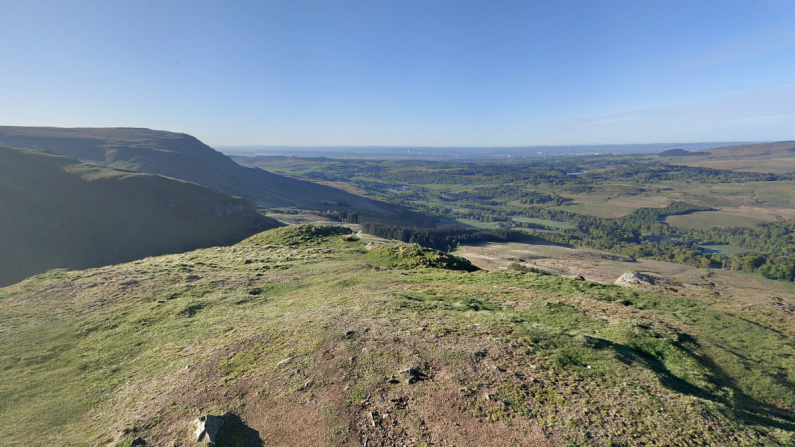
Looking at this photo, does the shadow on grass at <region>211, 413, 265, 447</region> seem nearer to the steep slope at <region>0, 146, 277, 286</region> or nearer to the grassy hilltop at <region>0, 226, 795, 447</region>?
the grassy hilltop at <region>0, 226, 795, 447</region>

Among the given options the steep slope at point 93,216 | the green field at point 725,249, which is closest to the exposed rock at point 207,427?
the steep slope at point 93,216

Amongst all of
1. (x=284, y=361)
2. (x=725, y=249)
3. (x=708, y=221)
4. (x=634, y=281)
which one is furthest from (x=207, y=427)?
(x=708, y=221)

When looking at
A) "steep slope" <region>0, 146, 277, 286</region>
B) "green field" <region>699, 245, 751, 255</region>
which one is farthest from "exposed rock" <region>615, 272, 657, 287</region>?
"green field" <region>699, 245, 751, 255</region>

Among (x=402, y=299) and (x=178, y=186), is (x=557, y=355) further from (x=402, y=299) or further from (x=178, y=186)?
(x=178, y=186)

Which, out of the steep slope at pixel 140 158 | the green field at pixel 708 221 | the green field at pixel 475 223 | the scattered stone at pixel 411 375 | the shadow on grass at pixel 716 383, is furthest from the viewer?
the green field at pixel 475 223

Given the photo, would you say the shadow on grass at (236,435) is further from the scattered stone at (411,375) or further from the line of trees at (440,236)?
Answer: the line of trees at (440,236)

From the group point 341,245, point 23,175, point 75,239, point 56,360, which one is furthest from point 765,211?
point 23,175
